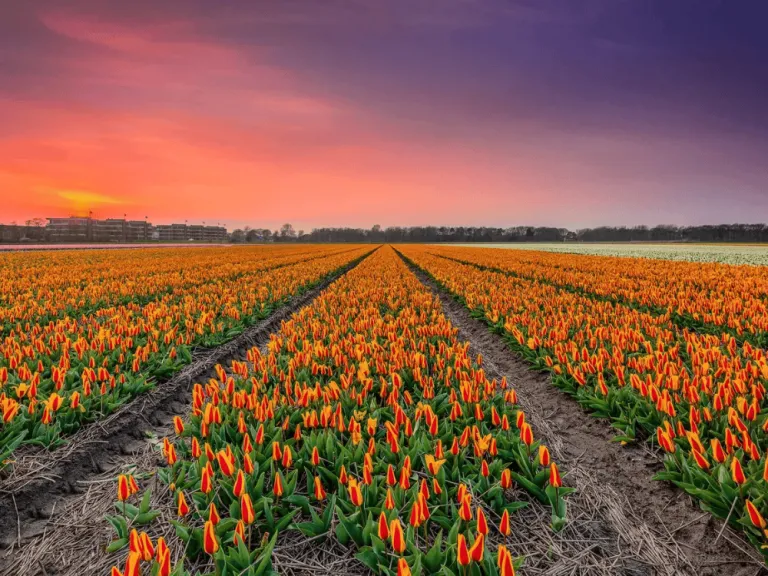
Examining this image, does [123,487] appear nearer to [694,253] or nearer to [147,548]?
[147,548]

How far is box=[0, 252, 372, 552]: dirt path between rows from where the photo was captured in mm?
3327

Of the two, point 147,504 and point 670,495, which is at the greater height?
point 147,504

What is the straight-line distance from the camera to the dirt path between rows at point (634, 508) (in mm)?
2705

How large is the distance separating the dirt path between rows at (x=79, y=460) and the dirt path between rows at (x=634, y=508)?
4.07m

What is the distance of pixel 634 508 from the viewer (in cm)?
337

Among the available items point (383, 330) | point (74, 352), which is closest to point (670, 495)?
point (383, 330)

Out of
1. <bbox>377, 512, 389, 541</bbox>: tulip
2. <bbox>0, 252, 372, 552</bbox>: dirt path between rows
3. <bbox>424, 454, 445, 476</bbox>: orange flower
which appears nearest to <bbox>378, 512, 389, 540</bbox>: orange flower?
<bbox>377, 512, 389, 541</bbox>: tulip

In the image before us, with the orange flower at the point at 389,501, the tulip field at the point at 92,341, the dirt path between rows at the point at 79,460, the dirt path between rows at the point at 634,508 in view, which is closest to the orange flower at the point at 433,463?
the orange flower at the point at 389,501

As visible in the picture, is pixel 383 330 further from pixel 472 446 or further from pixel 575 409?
pixel 472 446

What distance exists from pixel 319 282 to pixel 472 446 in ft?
53.7

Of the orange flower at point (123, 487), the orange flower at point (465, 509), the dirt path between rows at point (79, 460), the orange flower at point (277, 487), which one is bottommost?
the dirt path between rows at point (79, 460)

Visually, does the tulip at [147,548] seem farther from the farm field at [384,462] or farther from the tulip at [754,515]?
the tulip at [754,515]

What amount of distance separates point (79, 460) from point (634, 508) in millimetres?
5182

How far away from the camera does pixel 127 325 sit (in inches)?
311
